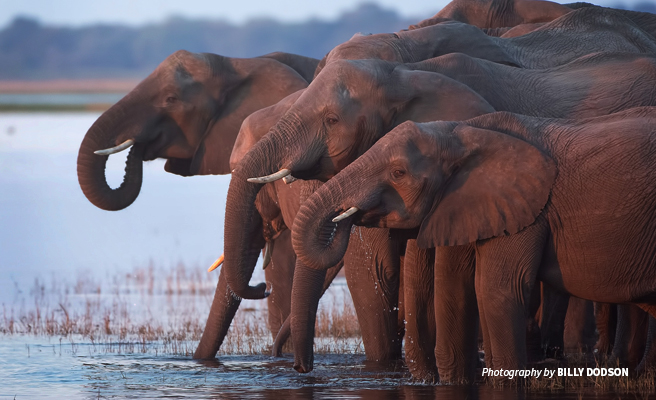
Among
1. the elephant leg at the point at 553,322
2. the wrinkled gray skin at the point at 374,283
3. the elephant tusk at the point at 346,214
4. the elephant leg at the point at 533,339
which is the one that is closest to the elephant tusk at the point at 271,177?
the elephant tusk at the point at 346,214

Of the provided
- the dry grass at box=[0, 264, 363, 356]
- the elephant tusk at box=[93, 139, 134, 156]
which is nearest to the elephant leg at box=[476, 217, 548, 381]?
the dry grass at box=[0, 264, 363, 356]

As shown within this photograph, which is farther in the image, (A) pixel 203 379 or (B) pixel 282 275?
(B) pixel 282 275

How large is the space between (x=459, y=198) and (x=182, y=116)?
4.75 metres

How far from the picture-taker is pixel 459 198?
8.36m

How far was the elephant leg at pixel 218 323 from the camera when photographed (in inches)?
429

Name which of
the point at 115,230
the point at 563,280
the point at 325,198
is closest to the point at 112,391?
the point at 325,198

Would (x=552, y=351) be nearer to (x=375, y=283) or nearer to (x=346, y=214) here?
(x=375, y=283)

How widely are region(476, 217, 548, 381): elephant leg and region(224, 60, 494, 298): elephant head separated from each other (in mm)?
1150

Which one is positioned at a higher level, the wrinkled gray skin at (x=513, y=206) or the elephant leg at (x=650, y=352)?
the wrinkled gray skin at (x=513, y=206)

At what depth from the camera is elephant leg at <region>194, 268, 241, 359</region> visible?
35.8ft

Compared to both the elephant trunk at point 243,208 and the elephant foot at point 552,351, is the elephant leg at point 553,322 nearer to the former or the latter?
the elephant foot at point 552,351

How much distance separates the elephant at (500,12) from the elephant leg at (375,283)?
4.52m

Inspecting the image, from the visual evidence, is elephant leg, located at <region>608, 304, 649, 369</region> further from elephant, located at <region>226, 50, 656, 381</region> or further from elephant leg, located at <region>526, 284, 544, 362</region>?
elephant, located at <region>226, 50, 656, 381</region>

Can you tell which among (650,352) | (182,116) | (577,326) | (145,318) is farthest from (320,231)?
(145,318)
